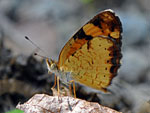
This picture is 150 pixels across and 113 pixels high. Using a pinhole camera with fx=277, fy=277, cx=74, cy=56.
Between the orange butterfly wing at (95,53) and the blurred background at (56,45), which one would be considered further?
the blurred background at (56,45)

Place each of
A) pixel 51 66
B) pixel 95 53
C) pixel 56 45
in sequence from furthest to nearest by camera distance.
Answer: pixel 56 45, pixel 95 53, pixel 51 66

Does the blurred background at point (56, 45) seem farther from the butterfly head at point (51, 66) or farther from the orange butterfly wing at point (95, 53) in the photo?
the butterfly head at point (51, 66)

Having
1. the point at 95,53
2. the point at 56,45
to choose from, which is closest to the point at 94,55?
the point at 95,53

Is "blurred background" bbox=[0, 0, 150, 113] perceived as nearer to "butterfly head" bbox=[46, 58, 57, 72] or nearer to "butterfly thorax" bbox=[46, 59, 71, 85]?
"butterfly thorax" bbox=[46, 59, 71, 85]

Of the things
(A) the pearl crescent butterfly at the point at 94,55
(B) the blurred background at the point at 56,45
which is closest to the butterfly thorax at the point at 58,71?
(A) the pearl crescent butterfly at the point at 94,55

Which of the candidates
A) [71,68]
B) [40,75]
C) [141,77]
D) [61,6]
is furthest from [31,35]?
[71,68]

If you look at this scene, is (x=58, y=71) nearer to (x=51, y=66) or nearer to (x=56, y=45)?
(x=51, y=66)
